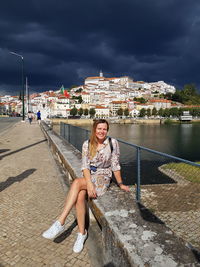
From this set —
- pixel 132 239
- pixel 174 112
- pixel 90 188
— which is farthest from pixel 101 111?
pixel 132 239

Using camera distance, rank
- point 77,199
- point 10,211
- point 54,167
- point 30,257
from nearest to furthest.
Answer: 1. point 30,257
2. point 77,199
3. point 10,211
4. point 54,167

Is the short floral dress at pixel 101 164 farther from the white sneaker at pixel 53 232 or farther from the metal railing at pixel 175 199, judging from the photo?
the metal railing at pixel 175 199

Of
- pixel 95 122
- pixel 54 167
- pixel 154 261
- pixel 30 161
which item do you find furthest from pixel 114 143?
pixel 30 161

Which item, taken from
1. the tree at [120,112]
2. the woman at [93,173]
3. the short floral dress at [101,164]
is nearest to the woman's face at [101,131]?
the woman at [93,173]

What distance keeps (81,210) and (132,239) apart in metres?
1.06

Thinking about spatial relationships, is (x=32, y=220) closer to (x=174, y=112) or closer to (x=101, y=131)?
(x=101, y=131)

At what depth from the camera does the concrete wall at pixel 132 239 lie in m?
1.92

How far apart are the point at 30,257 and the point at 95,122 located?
1994 millimetres

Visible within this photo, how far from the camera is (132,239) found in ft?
7.25

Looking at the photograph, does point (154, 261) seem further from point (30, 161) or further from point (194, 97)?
point (194, 97)

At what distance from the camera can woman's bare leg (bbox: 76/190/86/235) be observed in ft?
9.99

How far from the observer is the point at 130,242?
217cm

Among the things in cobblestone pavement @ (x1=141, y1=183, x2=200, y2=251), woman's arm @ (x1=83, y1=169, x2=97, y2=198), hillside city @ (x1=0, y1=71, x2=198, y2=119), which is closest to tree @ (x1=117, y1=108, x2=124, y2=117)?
hillside city @ (x1=0, y1=71, x2=198, y2=119)

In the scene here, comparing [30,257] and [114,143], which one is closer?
[30,257]
